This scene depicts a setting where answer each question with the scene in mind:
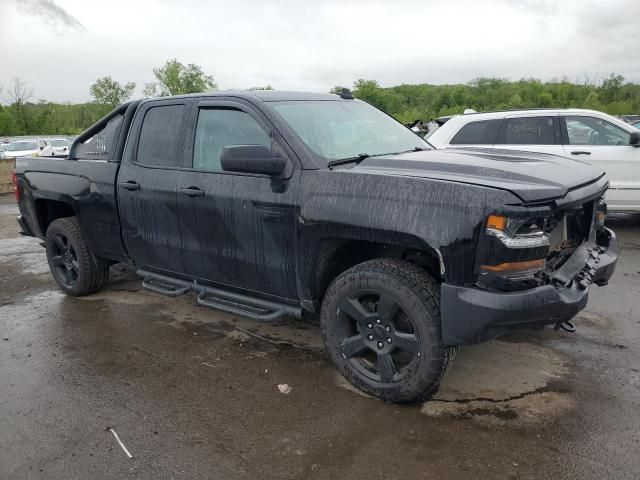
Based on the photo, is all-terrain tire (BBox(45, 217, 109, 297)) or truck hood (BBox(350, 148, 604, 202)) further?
all-terrain tire (BBox(45, 217, 109, 297))

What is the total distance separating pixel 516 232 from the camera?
110 inches

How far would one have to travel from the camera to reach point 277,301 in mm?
3830

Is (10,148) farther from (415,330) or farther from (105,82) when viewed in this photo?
(105,82)

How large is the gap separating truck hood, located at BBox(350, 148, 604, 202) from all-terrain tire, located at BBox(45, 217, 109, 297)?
3.12 metres

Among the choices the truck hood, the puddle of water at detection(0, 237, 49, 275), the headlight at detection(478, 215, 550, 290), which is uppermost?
the truck hood

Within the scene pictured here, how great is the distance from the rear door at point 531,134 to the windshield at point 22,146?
2241 centimetres

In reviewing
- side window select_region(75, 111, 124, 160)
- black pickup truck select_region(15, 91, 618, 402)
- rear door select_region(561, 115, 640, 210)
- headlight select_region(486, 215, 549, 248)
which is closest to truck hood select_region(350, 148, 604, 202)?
black pickup truck select_region(15, 91, 618, 402)

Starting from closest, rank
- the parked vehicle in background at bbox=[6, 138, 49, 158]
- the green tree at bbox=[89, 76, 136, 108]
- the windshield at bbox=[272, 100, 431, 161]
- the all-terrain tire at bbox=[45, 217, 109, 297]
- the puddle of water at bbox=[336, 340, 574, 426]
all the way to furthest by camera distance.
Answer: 1. the puddle of water at bbox=[336, 340, 574, 426]
2. the windshield at bbox=[272, 100, 431, 161]
3. the all-terrain tire at bbox=[45, 217, 109, 297]
4. the parked vehicle in background at bbox=[6, 138, 49, 158]
5. the green tree at bbox=[89, 76, 136, 108]

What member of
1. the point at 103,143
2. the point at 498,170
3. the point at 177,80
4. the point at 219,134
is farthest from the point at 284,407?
the point at 177,80

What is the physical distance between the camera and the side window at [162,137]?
13.9 feet

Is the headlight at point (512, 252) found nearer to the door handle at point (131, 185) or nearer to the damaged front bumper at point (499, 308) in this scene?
the damaged front bumper at point (499, 308)

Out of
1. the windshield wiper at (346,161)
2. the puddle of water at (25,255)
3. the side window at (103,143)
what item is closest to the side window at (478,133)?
the windshield wiper at (346,161)

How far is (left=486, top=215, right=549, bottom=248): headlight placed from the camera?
8.97ft

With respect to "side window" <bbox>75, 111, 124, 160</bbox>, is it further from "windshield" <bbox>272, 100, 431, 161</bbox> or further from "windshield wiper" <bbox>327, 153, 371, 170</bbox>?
"windshield wiper" <bbox>327, 153, 371, 170</bbox>
